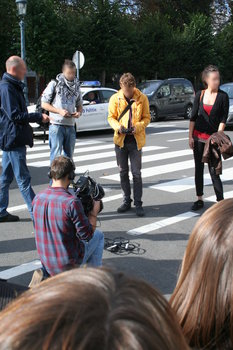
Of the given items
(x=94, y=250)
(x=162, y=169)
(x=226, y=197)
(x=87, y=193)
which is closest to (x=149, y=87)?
(x=162, y=169)

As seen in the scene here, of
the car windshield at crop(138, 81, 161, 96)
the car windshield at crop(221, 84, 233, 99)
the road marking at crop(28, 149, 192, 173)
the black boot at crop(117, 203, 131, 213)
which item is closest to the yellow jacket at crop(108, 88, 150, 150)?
the black boot at crop(117, 203, 131, 213)

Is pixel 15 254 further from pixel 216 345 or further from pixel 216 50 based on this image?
pixel 216 50

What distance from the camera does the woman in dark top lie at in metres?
Answer: 5.96

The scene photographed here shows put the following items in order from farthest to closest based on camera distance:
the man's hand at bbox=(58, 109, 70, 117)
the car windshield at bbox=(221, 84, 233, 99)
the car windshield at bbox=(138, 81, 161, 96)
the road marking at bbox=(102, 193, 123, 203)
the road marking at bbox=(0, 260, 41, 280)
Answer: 1. the car windshield at bbox=(138, 81, 161, 96)
2. the car windshield at bbox=(221, 84, 233, 99)
3. the road marking at bbox=(102, 193, 123, 203)
4. the man's hand at bbox=(58, 109, 70, 117)
5. the road marking at bbox=(0, 260, 41, 280)

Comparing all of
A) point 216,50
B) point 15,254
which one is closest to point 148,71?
point 216,50

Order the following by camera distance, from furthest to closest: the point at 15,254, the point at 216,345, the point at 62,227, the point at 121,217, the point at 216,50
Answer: the point at 216,50
the point at 121,217
the point at 15,254
the point at 62,227
the point at 216,345

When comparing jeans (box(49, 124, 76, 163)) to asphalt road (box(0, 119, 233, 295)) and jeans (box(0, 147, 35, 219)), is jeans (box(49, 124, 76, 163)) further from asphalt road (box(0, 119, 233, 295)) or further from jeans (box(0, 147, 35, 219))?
jeans (box(0, 147, 35, 219))

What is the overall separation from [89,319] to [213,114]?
5.54 metres

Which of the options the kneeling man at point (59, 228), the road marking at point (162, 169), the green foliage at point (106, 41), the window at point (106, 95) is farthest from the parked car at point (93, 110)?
the kneeling man at point (59, 228)

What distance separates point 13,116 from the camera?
5387 mm

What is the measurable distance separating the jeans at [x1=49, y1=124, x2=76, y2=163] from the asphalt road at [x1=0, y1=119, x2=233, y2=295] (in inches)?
36.8

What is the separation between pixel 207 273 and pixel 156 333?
71cm

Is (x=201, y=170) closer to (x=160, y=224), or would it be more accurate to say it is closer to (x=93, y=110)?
(x=160, y=224)

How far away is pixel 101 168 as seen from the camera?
9.38 metres
